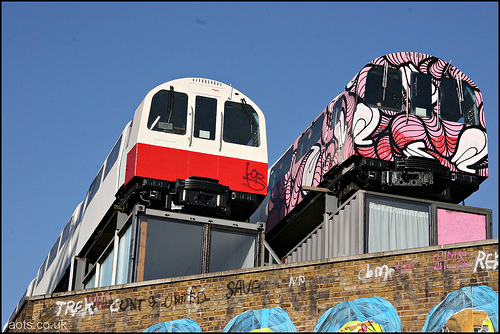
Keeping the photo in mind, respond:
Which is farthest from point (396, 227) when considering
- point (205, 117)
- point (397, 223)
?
point (205, 117)

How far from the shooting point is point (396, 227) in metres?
23.8

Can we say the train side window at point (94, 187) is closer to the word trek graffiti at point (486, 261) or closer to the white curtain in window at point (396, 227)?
the white curtain in window at point (396, 227)

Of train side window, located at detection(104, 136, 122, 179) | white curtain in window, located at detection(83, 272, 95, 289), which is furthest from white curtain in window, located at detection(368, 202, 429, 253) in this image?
white curtain in window, located at detection(83, 272, 95, 289)

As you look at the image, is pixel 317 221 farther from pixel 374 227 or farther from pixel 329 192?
pixel 374 227

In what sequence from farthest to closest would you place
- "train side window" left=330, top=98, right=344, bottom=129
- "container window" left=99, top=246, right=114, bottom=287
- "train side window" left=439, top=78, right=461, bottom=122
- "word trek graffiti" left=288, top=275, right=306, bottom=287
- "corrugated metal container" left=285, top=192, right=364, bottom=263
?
1. "container window" left=99, top=246, right=114, bottom=287
2. "train side window" left=330, top=98, right=344, bottom=129
3. "train side window" left=439, top=78, right=461, bottom=122
4. "corrugated metal container" left=285, top=192, right=364, bottom=263
5. "word trek graffiti" left=288, top=275, right=306, bottom=287

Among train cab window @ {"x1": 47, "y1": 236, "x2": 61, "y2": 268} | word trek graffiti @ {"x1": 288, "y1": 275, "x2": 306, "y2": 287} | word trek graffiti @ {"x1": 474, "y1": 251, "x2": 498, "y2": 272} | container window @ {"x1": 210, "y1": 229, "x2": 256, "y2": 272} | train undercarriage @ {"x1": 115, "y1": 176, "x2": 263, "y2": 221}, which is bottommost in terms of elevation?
word trek graffiti @ {"x1": 288, "y1": 275, "x2": 306, "y2": 287}

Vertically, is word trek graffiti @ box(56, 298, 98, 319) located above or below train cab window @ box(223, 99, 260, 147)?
below

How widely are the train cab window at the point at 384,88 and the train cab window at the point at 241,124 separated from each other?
372 cm

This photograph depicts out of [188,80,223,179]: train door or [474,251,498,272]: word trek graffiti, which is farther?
[188,80,223,179]: train door

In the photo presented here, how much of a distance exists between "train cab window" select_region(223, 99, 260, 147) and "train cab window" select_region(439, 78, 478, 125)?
5.19m

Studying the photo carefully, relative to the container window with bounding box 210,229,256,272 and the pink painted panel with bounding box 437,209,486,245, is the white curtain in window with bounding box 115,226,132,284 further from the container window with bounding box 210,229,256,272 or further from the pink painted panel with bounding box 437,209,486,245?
the pink painted panel with bounding box 437,209,486,245

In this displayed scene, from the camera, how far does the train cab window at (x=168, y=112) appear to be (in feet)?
83.5

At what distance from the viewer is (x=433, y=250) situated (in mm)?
18203

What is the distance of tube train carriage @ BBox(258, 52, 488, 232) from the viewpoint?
77.4ft
